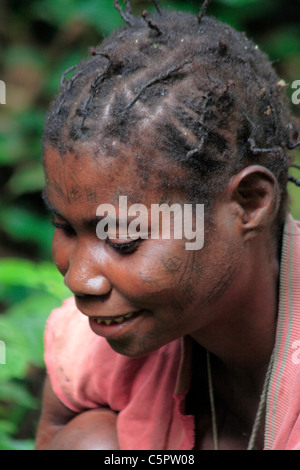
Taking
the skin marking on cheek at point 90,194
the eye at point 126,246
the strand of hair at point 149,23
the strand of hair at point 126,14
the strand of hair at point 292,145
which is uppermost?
the strand of hair at point 126,14

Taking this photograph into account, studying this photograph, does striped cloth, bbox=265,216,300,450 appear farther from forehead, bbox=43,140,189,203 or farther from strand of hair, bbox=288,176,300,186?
forehead, bbox=43,140,189,203

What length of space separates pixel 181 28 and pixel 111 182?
0.45 m

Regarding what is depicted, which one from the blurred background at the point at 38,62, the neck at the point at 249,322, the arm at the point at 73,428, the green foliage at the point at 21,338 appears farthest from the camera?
the blurred background at the point at 38,62

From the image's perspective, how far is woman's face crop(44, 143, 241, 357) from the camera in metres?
1.40

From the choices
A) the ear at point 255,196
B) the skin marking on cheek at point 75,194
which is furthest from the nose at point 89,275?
the ear at point 255,196

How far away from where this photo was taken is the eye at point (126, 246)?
142 cm

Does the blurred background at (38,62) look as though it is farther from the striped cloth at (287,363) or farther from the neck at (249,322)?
the striped cloth at (287,363)

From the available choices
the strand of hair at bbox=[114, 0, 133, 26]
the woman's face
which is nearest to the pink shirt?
the woman's face

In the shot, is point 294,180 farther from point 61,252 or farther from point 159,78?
point 61,252

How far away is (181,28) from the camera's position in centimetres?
156

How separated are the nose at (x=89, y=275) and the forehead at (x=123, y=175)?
0.42 ft

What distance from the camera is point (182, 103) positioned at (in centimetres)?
142
